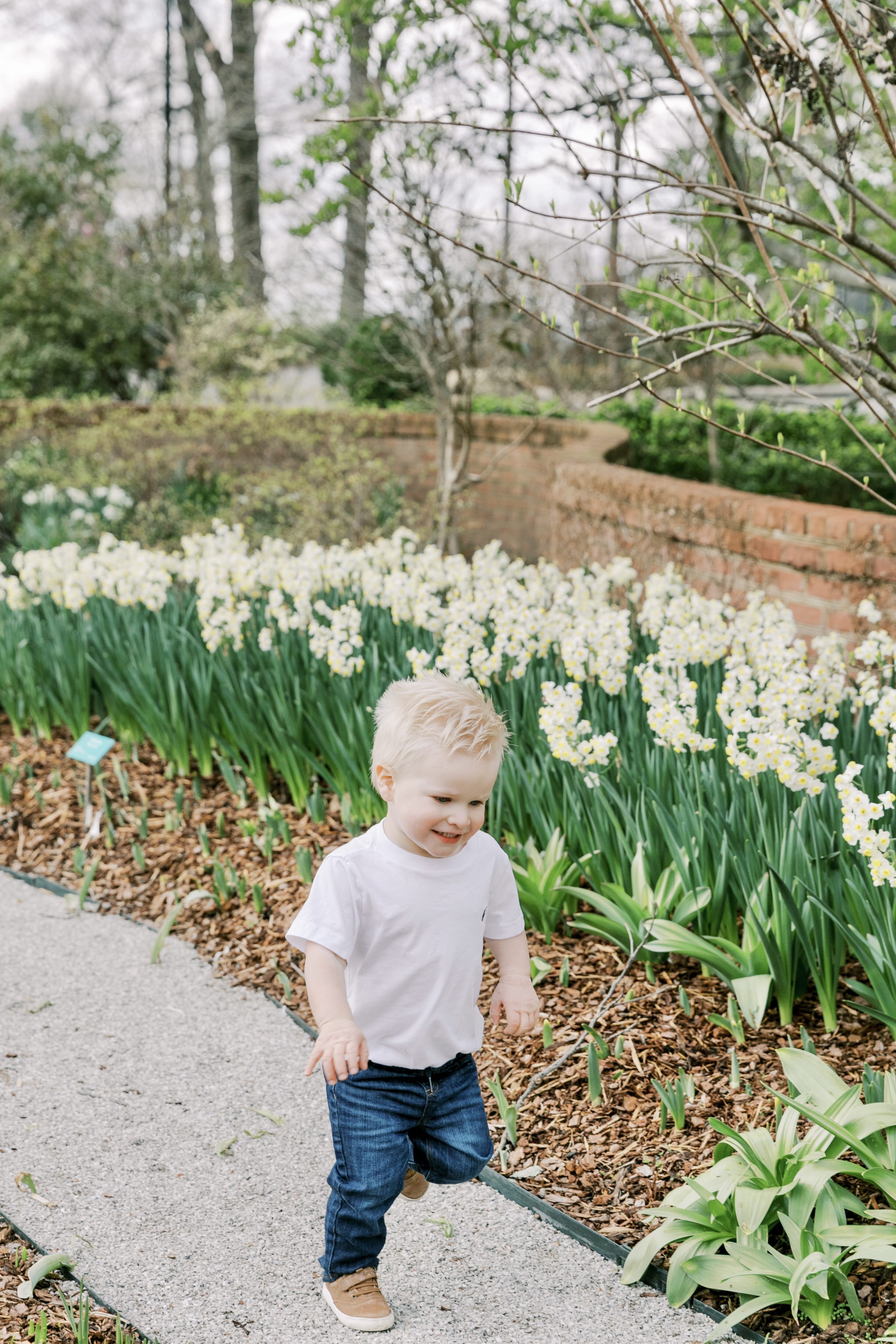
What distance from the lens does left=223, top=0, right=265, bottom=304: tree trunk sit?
20562mm

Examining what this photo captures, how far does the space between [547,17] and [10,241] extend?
12.0 metres

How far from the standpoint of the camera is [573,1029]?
9.56ft

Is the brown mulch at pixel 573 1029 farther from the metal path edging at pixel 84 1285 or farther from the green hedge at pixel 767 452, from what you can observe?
the green hedge at pixel 767 452

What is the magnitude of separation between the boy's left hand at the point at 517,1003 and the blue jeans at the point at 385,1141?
0.11m

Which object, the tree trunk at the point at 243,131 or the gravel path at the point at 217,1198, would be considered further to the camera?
the tree trunk at the point at 243,131

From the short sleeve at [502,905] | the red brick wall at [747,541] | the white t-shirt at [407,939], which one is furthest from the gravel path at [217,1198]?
the red brick wall at [747,541]

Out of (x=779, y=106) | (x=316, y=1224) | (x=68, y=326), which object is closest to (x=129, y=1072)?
(x=316, y=1224)

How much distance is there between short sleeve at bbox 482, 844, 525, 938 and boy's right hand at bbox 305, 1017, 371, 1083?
0.35 metres

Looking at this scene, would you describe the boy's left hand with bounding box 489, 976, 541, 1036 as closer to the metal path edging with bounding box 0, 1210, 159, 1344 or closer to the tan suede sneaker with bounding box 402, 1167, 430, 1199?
the tan suede sneaker with bounding box 402, 1167, 430, 1199

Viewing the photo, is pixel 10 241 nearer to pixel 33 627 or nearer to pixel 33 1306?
pixel 33 627

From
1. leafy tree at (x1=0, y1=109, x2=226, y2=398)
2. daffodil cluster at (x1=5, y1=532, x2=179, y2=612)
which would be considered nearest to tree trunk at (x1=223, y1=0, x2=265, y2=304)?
leafy tree at (x1=0, y1=109, x2=226, y2=398)

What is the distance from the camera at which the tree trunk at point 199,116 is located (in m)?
20.6

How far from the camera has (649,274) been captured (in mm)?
10836

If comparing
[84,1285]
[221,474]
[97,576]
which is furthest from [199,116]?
[84,1285]
